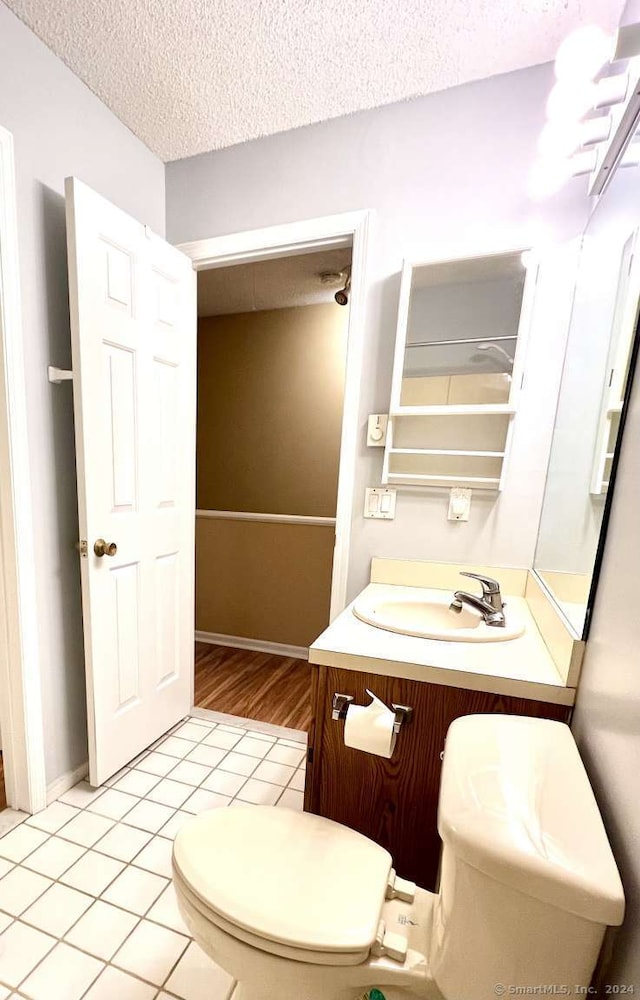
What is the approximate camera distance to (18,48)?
108 centimetres

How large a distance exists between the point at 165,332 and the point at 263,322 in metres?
1.15

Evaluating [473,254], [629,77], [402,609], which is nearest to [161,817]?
[402,609]

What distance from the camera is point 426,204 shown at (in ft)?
4.27

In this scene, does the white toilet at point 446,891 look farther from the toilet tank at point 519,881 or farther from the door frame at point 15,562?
the door frame at point 15,562

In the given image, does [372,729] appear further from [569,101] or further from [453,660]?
[569,101]

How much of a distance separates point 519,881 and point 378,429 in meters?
1.18

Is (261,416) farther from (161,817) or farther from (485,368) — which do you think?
(161,817)

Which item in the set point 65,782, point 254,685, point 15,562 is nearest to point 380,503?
point 15,562

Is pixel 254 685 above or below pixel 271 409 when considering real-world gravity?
below

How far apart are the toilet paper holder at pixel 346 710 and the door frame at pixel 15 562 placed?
994mm

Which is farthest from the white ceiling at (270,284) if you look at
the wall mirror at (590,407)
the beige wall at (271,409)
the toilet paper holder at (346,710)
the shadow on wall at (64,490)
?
the toilet paper holder at (346,710)

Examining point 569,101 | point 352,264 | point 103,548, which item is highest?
point 569,101

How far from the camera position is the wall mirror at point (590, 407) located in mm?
802

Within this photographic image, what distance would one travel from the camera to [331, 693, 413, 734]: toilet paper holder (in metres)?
0.86
